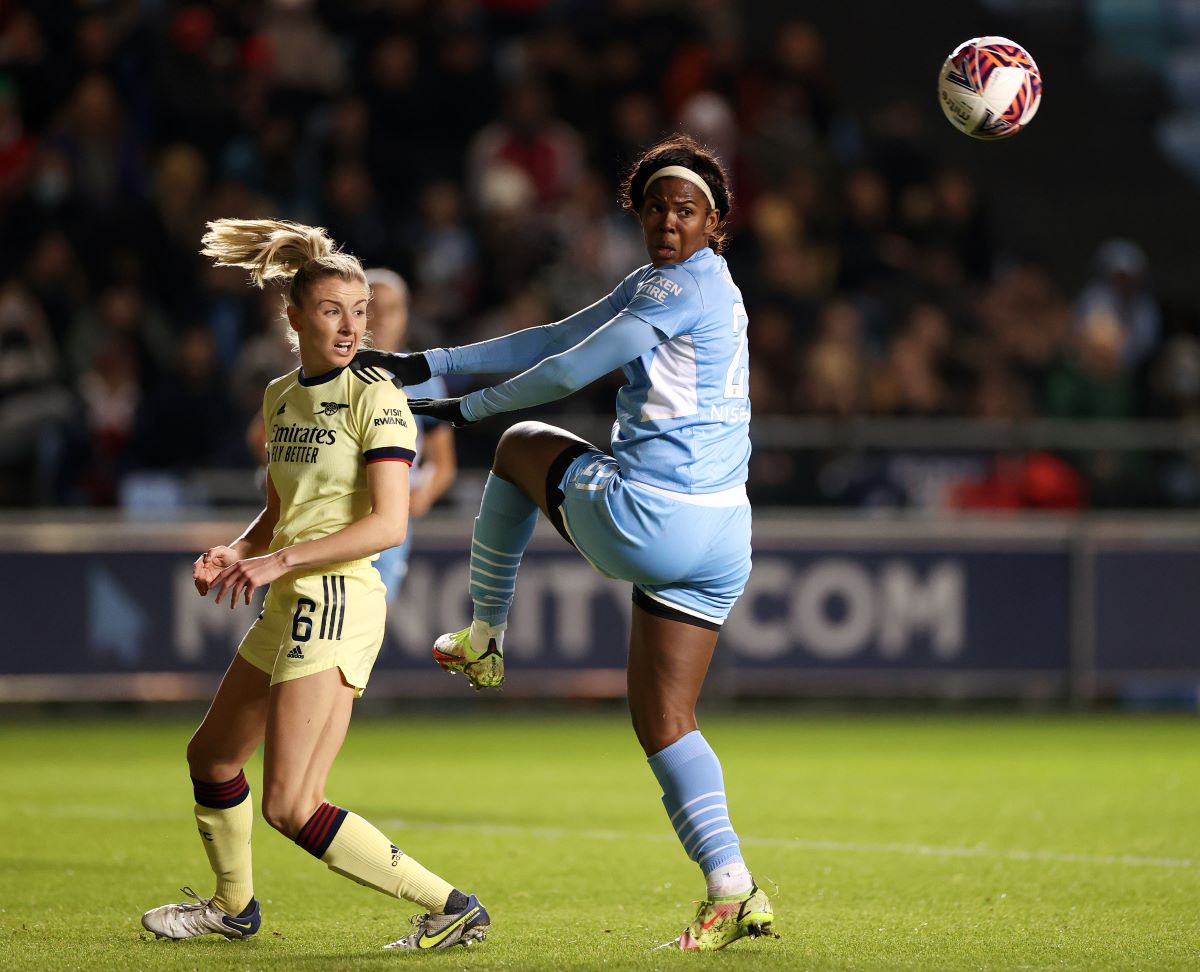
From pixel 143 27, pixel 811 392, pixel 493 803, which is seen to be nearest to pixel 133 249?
pixel 143 27

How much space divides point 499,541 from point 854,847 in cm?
271

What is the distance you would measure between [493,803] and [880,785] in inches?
79.4

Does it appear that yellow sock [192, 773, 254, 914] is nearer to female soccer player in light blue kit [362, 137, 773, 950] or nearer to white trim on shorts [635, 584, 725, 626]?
female soccer player in light blue kit [362, 137, 773, 950]

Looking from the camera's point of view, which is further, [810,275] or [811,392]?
[810,275]

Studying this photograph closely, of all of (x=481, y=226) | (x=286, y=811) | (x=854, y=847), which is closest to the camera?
(x=286, y=811)

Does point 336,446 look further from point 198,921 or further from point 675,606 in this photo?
point 198,921

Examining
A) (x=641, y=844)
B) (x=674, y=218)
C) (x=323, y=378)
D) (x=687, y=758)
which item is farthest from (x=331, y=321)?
(x=641, y=844)

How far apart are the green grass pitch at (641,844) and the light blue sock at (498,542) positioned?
38.5 inches

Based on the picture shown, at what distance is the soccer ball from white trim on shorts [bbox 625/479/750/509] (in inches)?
64.9

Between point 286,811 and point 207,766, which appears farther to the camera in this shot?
point 207,766

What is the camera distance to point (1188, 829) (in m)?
8.43

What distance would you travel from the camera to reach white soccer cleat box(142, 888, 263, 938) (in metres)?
5.69

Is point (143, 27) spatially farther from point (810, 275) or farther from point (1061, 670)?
point (1061, 670)

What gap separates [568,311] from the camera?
14.8 m
